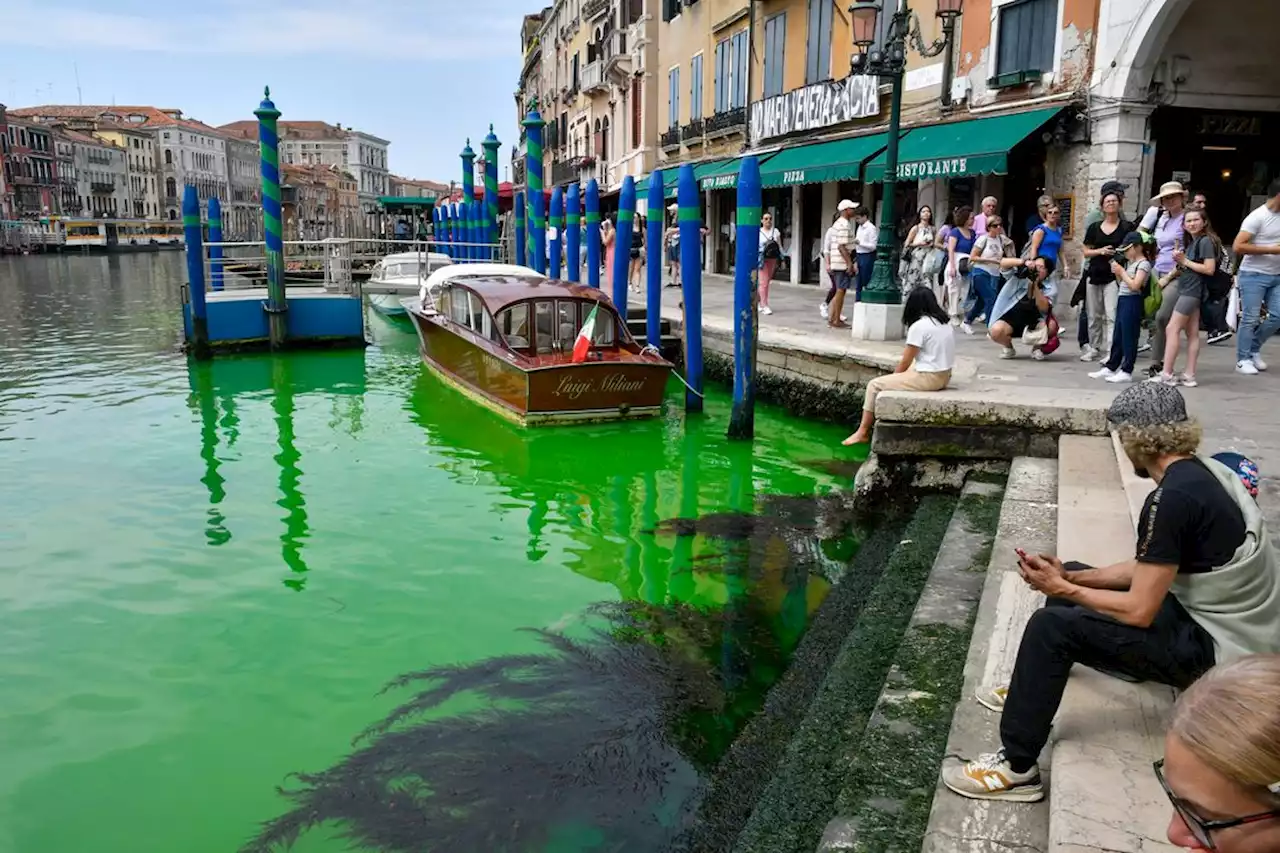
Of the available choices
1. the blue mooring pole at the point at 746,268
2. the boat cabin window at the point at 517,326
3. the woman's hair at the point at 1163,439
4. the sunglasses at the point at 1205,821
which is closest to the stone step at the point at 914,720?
the woman's hair at the point at 1163,439

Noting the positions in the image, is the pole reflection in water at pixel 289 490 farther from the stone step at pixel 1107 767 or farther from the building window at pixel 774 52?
the building window at pixel 774 52

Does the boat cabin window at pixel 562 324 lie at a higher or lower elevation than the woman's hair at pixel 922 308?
lower

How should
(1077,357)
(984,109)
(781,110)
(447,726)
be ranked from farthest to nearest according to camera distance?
(781,110)
(984,109)
(1077,357)
(447,726)

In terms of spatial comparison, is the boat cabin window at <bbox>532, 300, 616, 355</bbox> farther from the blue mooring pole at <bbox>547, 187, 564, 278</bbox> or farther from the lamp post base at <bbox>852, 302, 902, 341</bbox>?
the blue mooring pole at <bbox>547, 187, 564, 278</bbox>

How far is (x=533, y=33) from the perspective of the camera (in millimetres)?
66375

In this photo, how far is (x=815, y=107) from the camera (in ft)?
61.9

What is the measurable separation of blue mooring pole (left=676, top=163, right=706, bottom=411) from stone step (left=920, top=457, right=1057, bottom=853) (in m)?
5.40

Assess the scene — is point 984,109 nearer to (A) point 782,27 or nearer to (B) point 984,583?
(A) point 782,27

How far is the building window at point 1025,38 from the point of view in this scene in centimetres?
1318

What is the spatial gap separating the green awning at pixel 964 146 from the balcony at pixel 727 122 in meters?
7.12

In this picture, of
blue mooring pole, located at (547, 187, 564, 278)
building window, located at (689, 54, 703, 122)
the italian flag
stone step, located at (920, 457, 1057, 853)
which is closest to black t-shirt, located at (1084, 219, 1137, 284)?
stone step, located at (920, 457, 1057, 853)

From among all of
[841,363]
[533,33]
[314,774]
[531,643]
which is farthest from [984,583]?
[533,33]

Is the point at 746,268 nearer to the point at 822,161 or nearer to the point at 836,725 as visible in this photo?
the point at 836,725

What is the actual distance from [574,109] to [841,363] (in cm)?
3688
